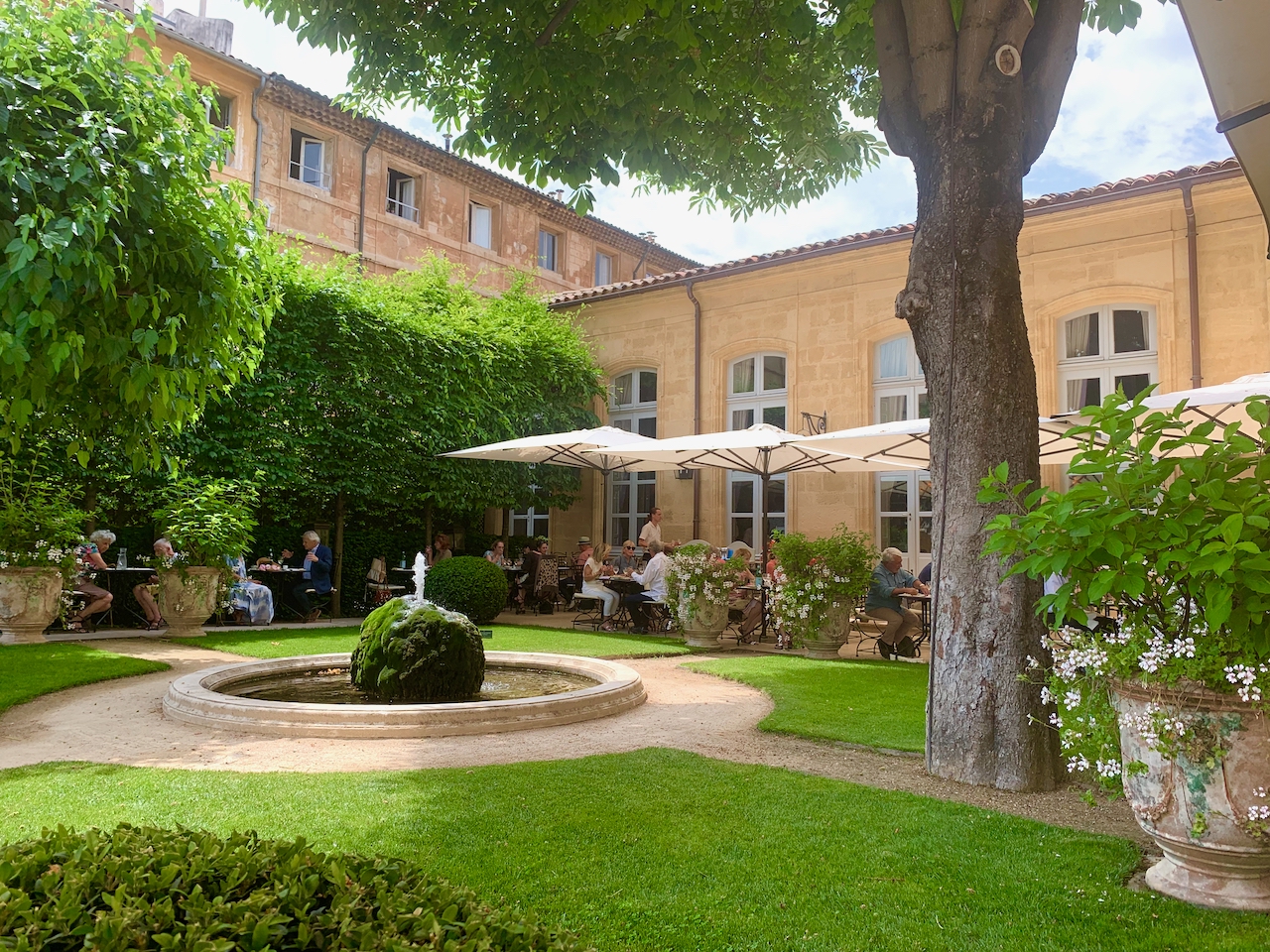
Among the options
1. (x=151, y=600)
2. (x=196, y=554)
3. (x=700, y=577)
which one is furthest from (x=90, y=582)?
(x=700, y=577)

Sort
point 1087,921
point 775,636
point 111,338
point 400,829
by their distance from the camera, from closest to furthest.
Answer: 1. point 1087,921
2. point 400,829
3. point 111,338
4. point 775,636

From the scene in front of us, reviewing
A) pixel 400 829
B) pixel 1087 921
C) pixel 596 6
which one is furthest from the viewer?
pixel 596 6

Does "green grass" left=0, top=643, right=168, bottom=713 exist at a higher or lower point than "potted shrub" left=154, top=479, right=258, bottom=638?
lower

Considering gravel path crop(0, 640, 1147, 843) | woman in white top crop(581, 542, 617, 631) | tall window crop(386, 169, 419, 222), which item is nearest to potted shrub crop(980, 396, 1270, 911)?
gravel path crop(0, 640, 1147, 843)

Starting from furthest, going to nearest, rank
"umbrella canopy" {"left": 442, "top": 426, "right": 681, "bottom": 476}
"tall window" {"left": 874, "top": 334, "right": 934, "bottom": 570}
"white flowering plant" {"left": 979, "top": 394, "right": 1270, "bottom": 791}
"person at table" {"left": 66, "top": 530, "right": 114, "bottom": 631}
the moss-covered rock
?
1. "tall window" {"left": 874, "top": 334, "right": 934, "bottom": 570}
2. "umbrella canopy" {"left": 442, "top": 426, "right": 681, "bottom": 476}
3. "person at table" {"left": 66, "top": 530, "right": 114, "bottom": 631}
4. the moss-covered rock
5. "white flowering plant" {"left": 979, "top": 394, "right": 1270, "bottom": 791}

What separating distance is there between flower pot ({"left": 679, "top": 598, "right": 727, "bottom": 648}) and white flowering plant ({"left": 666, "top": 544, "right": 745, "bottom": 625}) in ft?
0.04

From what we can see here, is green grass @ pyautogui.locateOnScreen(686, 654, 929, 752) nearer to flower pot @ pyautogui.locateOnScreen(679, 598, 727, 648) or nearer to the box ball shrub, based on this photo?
flower pot @ pyautogui.locateOnScreen(679, 598, 727, 648)

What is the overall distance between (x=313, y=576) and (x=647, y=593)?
4.58 m

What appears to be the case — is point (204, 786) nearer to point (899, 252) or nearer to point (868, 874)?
point (868, 874)

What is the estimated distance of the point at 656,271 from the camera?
3062 cm

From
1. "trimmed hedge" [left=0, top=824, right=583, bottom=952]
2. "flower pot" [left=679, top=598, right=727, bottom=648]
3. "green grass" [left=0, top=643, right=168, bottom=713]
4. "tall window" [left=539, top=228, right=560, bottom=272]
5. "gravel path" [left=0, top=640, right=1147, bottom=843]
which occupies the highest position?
"tall window" [left=539, top=228, right=560, bottom=272]

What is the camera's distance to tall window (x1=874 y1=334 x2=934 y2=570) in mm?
15547

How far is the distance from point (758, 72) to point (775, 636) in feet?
24.3

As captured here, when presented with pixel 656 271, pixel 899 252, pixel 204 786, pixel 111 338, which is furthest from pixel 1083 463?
pixel 656 271
